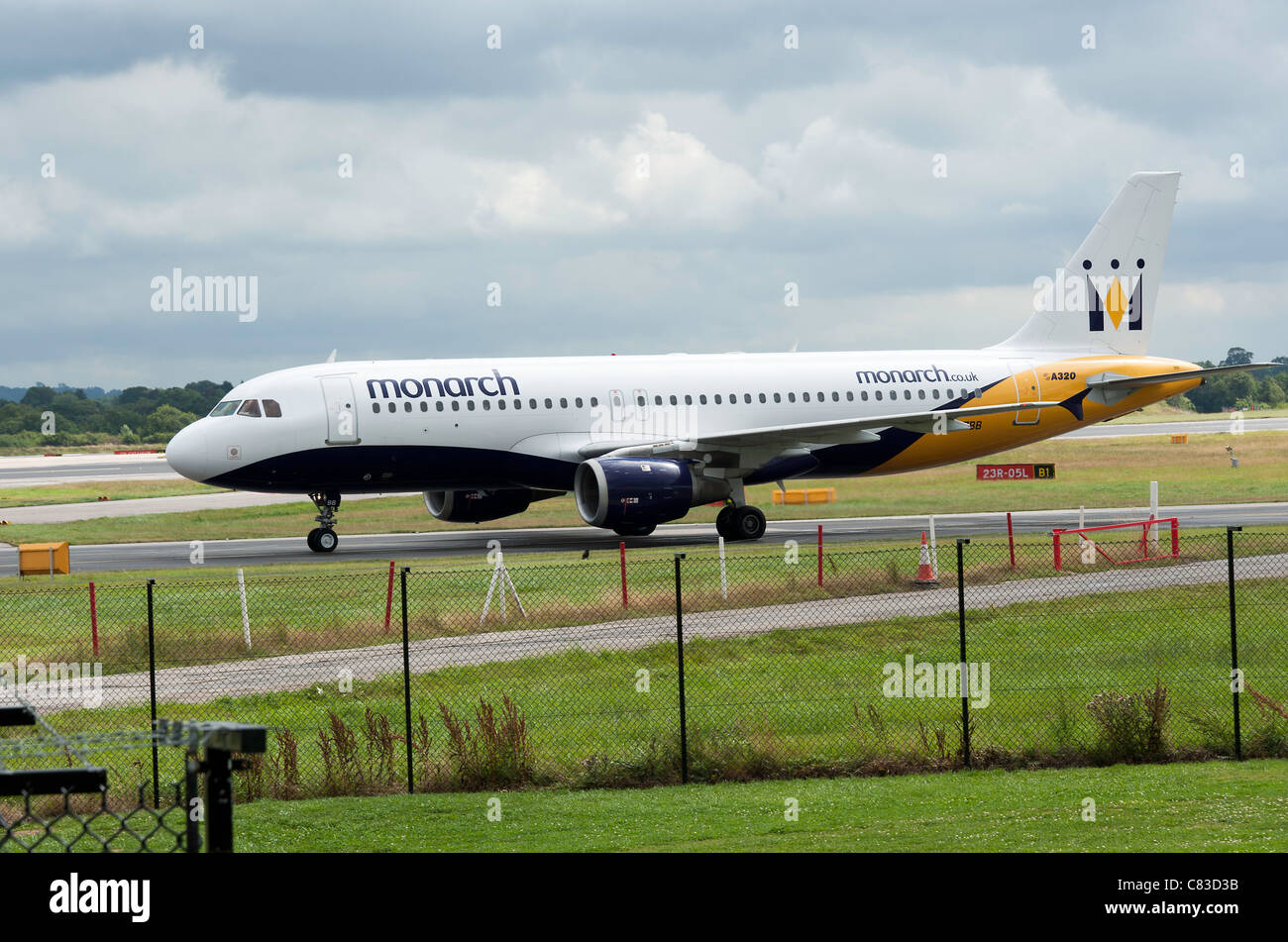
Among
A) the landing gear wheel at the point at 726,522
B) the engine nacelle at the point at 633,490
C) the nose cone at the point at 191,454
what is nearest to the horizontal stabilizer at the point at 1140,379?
the landing gear wheel at the point at 726,522

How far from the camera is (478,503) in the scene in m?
38.1

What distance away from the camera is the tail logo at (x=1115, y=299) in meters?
41.6

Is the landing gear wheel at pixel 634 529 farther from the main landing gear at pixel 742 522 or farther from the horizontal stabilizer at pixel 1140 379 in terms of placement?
the horizontal stabilizer at pixel 1140 379

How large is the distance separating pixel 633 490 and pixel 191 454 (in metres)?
9.92

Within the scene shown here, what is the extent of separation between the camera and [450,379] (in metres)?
34.8

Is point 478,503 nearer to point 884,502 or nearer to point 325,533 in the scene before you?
point 325,533

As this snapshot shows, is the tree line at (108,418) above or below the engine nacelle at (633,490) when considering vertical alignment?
above

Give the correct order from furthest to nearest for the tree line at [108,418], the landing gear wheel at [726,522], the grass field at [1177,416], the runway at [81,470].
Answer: the tree line at [108,418]
the grass field at [1177,416]
the runway at [81,470]
the landing gear wheel at [726,522]

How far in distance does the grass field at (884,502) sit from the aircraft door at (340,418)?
968cm

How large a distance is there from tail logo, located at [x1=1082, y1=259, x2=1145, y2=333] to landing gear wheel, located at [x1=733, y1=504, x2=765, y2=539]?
12.3 metres

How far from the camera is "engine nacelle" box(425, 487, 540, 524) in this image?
38062mm

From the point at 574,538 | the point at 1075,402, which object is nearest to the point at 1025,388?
the point at 1075,402

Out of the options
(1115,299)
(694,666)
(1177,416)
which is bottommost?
(694,666)
